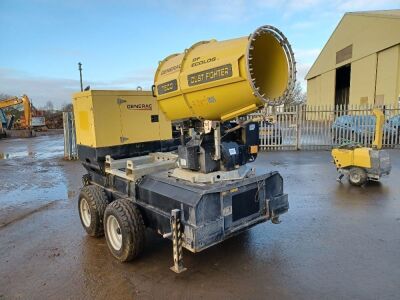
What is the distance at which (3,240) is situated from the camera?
15.2 ft

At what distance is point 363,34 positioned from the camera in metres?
23.8

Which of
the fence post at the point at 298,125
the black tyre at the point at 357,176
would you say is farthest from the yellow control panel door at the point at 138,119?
the fence post at the point at 298,125

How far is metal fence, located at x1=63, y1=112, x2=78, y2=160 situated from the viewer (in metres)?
12.3

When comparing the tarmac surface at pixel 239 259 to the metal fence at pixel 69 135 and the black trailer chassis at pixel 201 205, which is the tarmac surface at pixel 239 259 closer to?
the black trailer chassis at pixel 201 205

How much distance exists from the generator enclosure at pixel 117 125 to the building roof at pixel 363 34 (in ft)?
67.0

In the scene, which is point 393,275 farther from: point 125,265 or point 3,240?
point 3,240

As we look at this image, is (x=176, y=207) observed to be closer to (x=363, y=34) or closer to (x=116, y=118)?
(x=116, y=118)

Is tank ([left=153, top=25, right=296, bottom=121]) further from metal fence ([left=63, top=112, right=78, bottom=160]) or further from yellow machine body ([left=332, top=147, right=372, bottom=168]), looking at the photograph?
metal fence ([left=63, top=112, right=78, bottom=160])

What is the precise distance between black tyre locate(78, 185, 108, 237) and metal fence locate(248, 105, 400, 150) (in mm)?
10022

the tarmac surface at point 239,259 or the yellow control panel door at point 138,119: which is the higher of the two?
the yellow control panel door at point 138,119

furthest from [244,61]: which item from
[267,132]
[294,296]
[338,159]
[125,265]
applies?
[267,132]

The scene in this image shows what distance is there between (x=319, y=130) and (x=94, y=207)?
11669mm

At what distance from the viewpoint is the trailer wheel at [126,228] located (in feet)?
11.9

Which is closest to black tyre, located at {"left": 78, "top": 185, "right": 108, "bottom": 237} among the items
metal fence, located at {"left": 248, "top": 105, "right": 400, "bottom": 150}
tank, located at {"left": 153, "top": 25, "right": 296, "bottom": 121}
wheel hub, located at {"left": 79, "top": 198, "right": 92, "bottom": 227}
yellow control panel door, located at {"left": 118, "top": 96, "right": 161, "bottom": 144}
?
wheel hub, located at {"left": 79, "top": 198, "right": 92, "bottom": 227}
